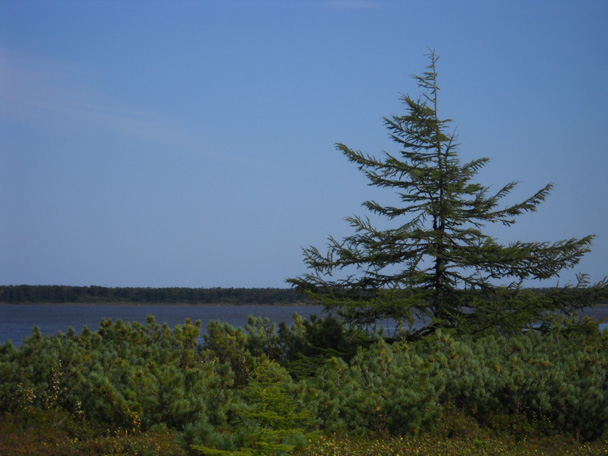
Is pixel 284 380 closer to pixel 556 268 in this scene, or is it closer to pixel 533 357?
pixel 533 357

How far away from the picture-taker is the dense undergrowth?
764 centimetres

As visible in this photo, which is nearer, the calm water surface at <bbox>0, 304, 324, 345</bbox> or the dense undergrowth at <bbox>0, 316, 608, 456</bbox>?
the dense undergrowth at <bbox>0, 316, 608, 456</bbox>

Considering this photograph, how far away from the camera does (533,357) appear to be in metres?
11.0

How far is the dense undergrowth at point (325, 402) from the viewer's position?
→ 7.64 m

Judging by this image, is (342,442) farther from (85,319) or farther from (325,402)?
(85,319)

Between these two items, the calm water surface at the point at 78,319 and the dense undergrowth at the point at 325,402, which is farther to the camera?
the calm water surface at the point at 78,319

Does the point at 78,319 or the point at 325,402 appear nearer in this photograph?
the point at 325,402

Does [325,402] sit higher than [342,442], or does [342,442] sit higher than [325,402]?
[325,402]

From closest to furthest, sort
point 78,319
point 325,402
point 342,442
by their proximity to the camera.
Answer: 1. point 342,442
2. point 325,402
3. point 78,319

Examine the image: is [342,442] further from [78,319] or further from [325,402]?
[78,319]

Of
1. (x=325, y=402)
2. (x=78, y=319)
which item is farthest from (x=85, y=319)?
(x=325, y=402)

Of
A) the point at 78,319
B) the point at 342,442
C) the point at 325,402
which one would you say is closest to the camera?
the point at 342,442

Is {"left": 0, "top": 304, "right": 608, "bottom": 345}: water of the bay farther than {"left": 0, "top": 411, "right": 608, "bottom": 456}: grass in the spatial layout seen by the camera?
Yes

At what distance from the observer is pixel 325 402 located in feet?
28.2
